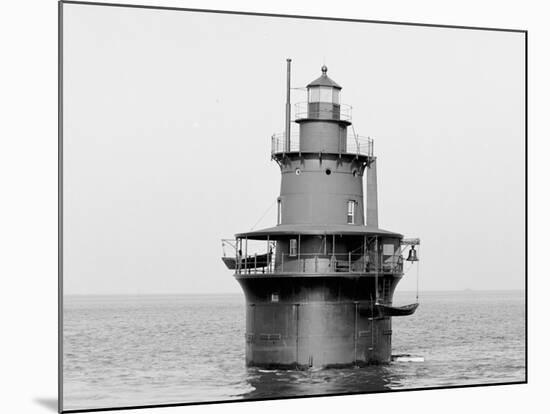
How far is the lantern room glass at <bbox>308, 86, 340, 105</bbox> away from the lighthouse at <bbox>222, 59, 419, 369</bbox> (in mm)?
24

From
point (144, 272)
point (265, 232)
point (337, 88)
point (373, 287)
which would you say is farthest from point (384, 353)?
point (144, 272)

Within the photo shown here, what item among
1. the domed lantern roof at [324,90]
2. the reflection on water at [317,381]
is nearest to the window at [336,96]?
the domed lantern roof at [324,90]

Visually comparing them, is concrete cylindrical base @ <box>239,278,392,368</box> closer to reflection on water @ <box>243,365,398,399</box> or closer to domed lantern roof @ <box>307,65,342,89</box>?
reflection on water @ <box>243,365,398,399</box>

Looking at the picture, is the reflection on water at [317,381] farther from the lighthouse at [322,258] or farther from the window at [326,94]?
the window at [326,94]

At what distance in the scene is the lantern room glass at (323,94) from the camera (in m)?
35.3

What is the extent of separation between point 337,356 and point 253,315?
2.25m

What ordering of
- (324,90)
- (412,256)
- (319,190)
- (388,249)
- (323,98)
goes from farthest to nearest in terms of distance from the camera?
(412,256)
(388,249)
(319,190)
(323,98)
(324,90)

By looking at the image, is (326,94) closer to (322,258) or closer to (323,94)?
(323,94)

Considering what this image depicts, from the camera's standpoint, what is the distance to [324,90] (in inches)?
1390

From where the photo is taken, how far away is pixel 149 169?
3622 centimetres

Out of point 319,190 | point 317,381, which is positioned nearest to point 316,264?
point 319,190

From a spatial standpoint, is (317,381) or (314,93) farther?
(314,93)

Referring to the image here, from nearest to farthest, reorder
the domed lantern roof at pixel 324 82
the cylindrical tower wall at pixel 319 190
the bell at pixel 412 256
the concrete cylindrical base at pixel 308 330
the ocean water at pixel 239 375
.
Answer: the ocean water at pixel 239 375
the concrete cylindrical base at pixel 308 330
the domed lantern roof at pixel 324 82
the cylindrical tower wall at pixel 319 190
the bell at pixel 412 256

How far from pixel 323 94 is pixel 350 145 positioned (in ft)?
4.95
